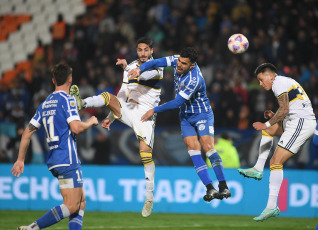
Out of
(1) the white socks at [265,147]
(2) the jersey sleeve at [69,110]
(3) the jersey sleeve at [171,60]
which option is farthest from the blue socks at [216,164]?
(2) the jersey sleeve at [69,110]

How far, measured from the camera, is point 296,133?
9.79 m

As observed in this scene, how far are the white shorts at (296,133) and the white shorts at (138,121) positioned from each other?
2262 mm

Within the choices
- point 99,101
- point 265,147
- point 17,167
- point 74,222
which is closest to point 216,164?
point 265,147

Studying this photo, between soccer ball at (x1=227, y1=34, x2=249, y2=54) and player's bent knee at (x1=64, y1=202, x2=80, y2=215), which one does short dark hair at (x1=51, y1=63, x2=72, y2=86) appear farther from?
soccer ball at (x1=227, y1=34, x2=249, y2=54)

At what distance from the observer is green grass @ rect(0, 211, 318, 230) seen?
40.8ft

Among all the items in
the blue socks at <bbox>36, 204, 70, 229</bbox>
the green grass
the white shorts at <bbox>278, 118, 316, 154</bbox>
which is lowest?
the green grass

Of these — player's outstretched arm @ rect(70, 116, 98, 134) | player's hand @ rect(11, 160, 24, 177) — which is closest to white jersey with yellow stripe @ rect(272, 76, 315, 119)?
player's outstretched arm @ rect(70, 116, 98, 134)

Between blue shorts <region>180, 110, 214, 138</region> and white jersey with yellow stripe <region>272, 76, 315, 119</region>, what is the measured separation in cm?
124

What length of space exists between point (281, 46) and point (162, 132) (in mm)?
4575

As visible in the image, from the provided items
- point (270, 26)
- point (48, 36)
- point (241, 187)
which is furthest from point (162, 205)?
point (48, 36)

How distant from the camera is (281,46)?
678 inches

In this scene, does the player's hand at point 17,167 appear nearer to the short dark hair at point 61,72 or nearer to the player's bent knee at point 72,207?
the player's bent knee at point 72,207

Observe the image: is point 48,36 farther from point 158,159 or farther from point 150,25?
point 158,159

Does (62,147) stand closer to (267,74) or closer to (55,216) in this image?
(55,216)
